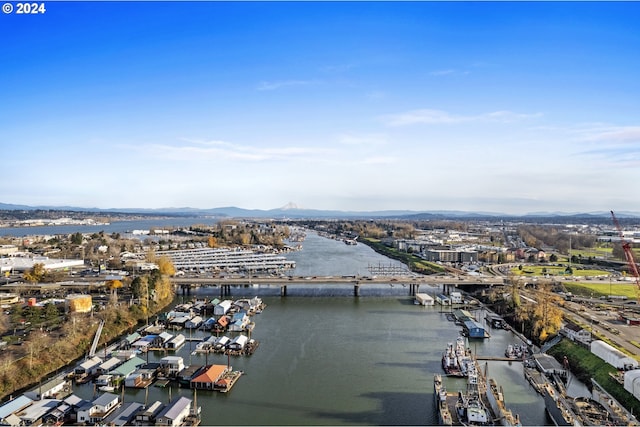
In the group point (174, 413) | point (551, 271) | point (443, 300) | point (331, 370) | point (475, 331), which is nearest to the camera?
point (174, 413)

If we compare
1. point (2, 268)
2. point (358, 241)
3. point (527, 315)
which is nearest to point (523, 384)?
point (527, 315)

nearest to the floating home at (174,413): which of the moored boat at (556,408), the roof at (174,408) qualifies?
the roof at (174,408)

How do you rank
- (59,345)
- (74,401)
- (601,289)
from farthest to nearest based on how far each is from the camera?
(601,289)
(59,345)
(74,401)

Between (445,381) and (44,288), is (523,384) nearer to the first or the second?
(445,381)

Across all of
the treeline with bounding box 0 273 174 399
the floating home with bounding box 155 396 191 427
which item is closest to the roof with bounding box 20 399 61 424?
the treeline with bounding box 0 273 174 399

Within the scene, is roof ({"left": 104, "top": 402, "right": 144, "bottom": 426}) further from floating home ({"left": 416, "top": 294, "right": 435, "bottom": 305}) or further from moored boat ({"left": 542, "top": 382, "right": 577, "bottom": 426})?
floating home ({"left": 416, "top": 294, "right": 435, "bottom": 305})

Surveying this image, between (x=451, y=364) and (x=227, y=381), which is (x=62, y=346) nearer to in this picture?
(x=227, y=381)

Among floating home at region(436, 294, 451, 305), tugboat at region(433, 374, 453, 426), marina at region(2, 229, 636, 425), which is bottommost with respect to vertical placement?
marina at region(2, 229, 636, 425)

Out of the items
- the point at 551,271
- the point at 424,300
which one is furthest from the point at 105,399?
the point at 551,271
